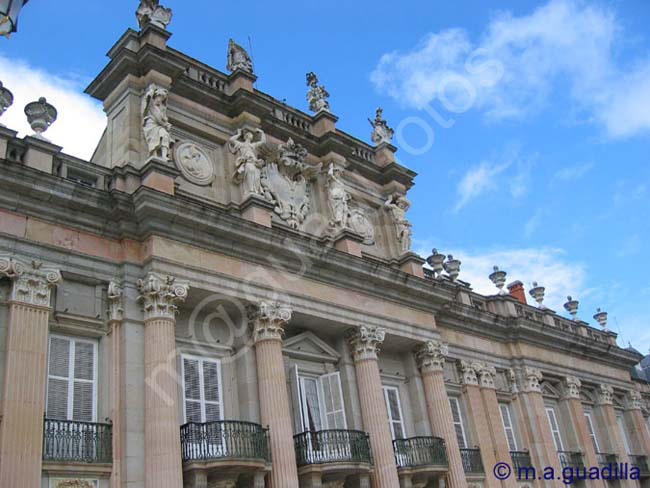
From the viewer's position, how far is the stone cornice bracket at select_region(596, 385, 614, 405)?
98.3 feet

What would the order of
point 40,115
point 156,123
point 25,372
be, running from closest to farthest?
point 25,372 → point 40,115 → point 156,123

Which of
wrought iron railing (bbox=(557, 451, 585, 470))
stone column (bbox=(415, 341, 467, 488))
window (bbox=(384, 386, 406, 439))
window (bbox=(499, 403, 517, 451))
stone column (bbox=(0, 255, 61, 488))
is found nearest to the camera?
stone column (bbox=(0, 255, 61, 488))

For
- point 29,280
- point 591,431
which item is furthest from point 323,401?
point 591,431

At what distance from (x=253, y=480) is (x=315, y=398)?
12.9 feet

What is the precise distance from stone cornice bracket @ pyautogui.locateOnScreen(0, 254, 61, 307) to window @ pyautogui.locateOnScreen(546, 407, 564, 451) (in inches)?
766

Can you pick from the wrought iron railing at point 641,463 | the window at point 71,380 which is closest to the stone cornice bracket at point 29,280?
the window at point 71,380

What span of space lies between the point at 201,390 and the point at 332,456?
3635 millimetres

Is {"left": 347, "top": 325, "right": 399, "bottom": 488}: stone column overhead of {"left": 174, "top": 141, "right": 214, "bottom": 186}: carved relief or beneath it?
beneath

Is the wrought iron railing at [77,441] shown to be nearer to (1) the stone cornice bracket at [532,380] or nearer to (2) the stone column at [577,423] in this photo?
(1) the stone cornice bracket at [532,380]

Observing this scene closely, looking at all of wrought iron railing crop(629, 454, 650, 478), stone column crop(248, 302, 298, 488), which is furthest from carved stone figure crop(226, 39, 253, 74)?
wrought iron railing crop(629, 454, 650, 478)

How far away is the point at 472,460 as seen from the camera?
22.2 m

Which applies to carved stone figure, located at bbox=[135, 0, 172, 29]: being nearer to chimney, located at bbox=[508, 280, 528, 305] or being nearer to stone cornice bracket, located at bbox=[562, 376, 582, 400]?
stone cornice bracket, located at bbox=[562, 376, 582, 400]

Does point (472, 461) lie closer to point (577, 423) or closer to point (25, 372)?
point (577, 423)

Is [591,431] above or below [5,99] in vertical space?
below
